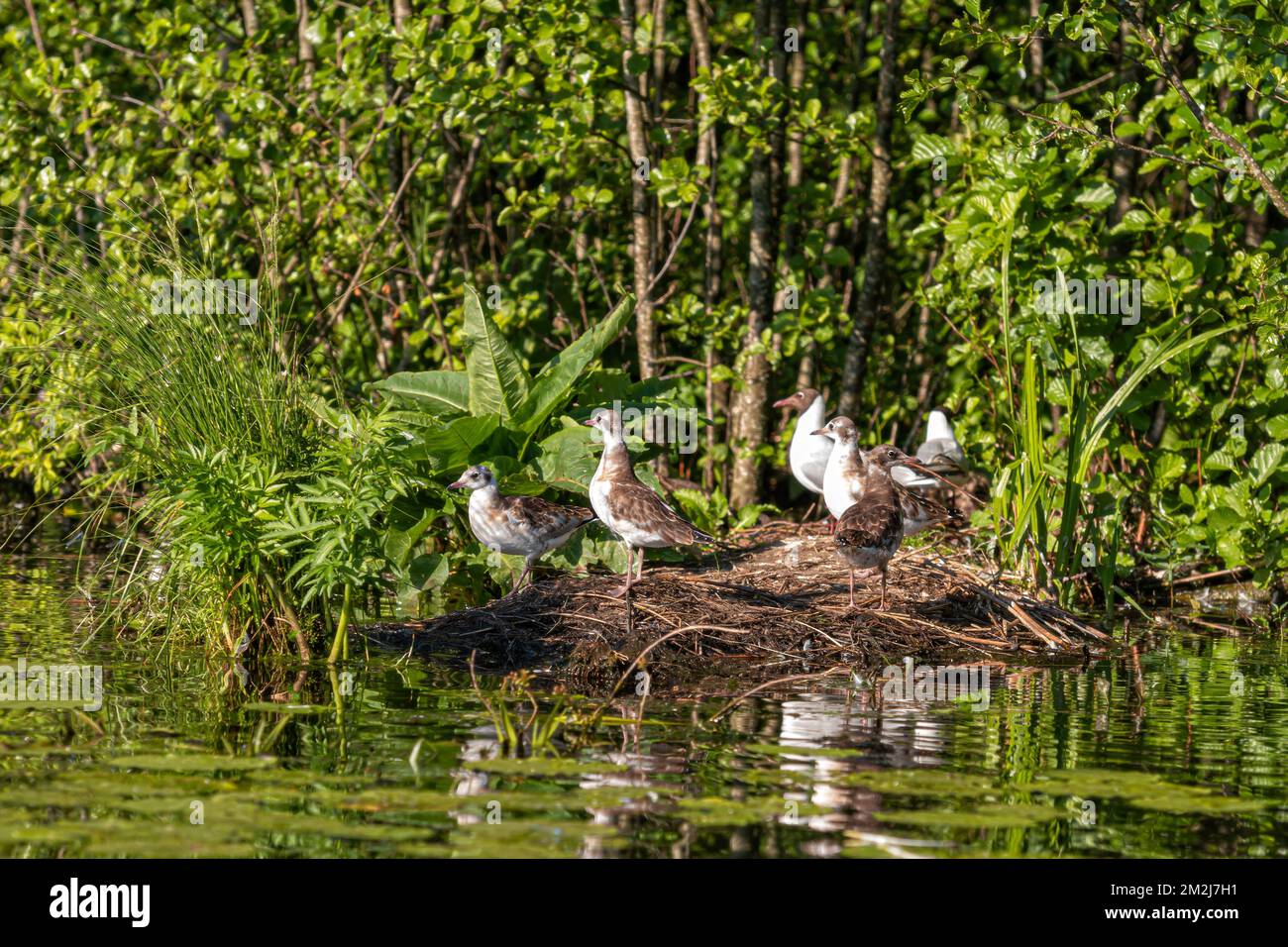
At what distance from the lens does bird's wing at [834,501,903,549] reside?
905 centimetres

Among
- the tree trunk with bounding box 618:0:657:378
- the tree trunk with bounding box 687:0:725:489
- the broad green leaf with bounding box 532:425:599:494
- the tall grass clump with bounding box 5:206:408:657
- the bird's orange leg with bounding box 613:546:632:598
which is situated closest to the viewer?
the tall grass clump with bounding box 5:206:408:657

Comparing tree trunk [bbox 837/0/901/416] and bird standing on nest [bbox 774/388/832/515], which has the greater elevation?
tree trunk [bbox 837/0/901/416]

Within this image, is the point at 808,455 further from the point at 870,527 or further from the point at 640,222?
the point at 870,527

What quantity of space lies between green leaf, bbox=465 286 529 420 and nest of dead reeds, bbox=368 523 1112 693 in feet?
4.88

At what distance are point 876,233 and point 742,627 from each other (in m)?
5.84

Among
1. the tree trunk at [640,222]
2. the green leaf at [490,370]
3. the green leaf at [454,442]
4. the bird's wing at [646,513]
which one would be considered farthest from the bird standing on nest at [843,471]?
the tree trunk at [640,222]

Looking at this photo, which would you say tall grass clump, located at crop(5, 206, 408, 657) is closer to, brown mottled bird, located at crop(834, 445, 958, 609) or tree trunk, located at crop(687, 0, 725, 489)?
brown mottled bird, located at crop(834, 445, 958, 609)

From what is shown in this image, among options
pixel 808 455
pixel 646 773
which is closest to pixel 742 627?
pixel 646 773

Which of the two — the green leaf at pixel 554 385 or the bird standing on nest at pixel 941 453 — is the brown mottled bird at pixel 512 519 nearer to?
the green leaf at pixel 554 385

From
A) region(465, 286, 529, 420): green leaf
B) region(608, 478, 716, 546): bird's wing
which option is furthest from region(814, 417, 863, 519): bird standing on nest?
region(465, 286, 529, 420): green leaf

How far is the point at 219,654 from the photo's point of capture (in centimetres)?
822

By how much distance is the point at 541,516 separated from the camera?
9.62 meters

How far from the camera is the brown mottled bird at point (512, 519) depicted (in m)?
9.54

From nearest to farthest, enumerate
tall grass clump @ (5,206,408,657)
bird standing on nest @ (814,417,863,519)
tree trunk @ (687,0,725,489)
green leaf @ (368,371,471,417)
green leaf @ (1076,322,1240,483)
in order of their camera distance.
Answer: tall grass clump @ (5,206,408,657) → green leaf @ (1076,322,1240,483) → bird standing on nest @ (814,417,863,519) → green leaf @ (368,371,471,417) → tree trunk @ (687,0,725,489)
